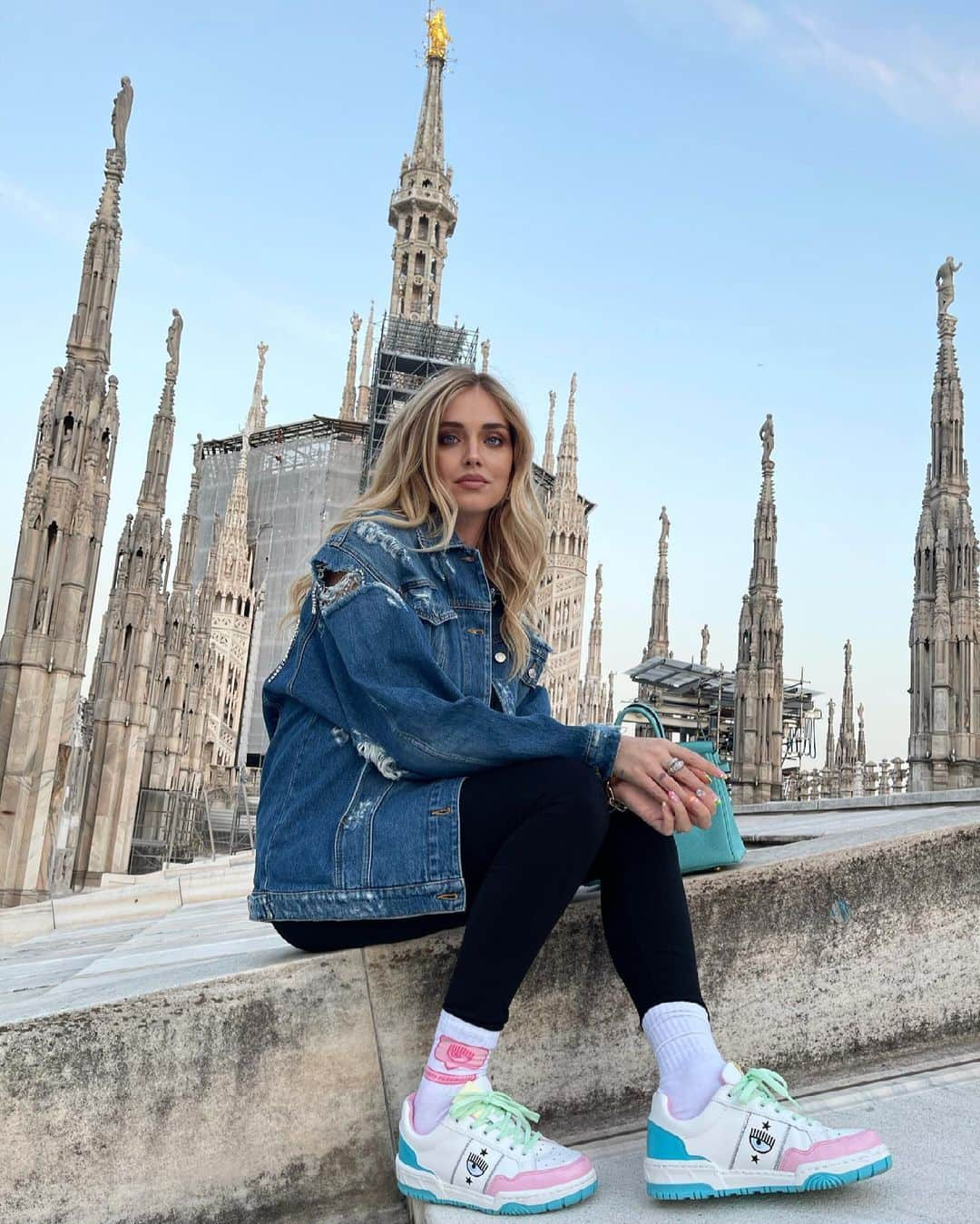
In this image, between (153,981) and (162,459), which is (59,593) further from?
(153,981)

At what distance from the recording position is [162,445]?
15.0 metres

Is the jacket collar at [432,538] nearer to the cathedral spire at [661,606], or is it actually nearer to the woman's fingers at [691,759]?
the woman's fingers at [691,759]

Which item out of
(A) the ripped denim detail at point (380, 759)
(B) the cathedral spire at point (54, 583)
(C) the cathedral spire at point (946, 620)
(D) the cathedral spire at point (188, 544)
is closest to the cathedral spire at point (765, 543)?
(C) the cathedral spire at point (946, 620)

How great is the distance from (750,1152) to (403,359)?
32.6m

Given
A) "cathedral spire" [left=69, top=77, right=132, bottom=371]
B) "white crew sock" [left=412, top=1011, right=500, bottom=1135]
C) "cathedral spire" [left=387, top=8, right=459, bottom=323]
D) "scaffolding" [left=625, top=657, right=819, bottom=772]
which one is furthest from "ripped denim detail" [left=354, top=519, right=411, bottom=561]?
"cathedral spire" [left=387, top=8, right=459, bottom=323]

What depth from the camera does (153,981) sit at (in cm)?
191

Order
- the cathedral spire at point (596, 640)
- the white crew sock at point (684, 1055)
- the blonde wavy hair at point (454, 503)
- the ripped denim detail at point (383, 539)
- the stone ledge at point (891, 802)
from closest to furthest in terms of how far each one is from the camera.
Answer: the white crew sock at point (684, 1055), the ripped denim detail at point (383, 539), the blonde wavy hair at point (454, 503), the stone ledge at point (891, 802), the cathedral spire at point (596, 640)

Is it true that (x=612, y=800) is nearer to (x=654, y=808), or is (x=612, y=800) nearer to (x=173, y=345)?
(x=654, y=808)

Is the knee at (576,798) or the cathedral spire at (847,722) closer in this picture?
the knee at (576,798)

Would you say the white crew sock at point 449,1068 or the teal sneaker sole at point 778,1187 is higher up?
the white crew sock at point 449,1068

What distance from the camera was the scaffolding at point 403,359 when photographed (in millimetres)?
32031

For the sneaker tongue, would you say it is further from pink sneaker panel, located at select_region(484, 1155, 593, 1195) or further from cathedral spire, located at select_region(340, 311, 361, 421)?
cathedral spire, located at select_region(340, 311, 361, 421)

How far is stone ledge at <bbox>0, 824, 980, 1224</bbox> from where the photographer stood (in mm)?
1692

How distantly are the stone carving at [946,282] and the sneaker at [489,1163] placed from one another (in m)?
17.5
